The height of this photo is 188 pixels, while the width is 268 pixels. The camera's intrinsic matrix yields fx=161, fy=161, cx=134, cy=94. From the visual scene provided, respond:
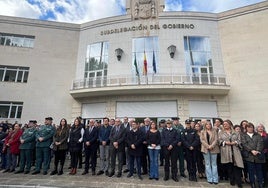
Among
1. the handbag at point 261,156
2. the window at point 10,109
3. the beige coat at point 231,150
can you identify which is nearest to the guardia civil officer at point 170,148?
the beige coat at point 231,150

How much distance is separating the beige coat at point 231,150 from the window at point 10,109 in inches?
595

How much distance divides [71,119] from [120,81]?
5.41 metres

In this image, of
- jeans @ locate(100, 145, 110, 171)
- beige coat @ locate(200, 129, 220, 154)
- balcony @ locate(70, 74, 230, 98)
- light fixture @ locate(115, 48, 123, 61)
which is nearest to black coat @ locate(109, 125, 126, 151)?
jeans @ locate(100, 145, 110, 171)

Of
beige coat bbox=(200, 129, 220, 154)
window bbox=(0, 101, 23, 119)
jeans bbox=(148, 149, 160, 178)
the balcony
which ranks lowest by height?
jeans bbox=(148, 149, 160, 178)

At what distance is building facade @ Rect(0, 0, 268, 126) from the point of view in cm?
1229

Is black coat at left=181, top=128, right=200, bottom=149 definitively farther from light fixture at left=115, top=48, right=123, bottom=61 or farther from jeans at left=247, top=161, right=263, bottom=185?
light fixture at left=115, top=48, right=123, bottom=61

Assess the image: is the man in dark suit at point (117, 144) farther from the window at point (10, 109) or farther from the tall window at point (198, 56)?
the window at point (10, 109)

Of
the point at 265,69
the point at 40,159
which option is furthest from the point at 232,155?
the point at 265,69

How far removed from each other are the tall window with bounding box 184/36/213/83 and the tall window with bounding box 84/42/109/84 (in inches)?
276

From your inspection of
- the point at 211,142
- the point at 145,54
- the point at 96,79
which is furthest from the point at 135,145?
the point at 145,54

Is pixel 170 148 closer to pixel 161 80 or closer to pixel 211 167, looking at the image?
pixel 211 167

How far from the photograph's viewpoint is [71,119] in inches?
543

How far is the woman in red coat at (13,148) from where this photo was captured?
617cm

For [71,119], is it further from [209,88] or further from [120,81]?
[209,88]
